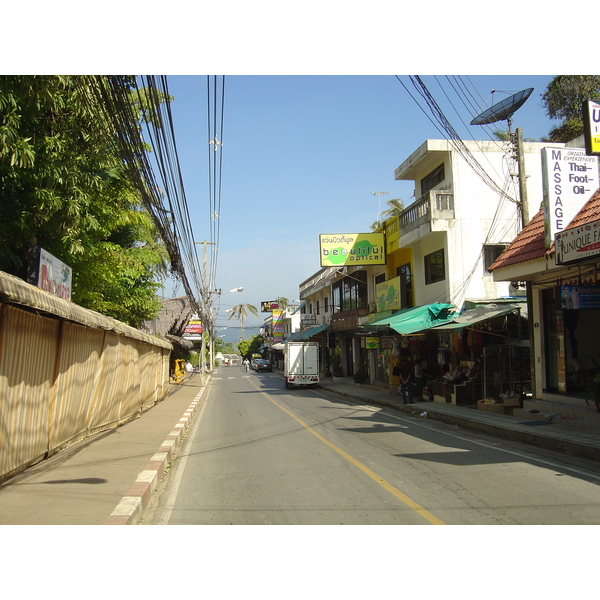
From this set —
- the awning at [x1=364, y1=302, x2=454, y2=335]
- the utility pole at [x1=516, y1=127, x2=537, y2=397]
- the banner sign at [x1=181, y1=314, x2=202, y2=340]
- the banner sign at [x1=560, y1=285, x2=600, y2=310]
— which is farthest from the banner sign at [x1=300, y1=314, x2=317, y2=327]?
the banner sign at [x1=560, y1=285, x2=600, y2=310]

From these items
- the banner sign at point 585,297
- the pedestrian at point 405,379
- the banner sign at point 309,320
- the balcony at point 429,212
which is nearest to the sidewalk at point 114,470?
the banner sign at point 585,297

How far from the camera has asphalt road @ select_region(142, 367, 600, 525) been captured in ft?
19.0

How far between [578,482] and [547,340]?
7.84 meters

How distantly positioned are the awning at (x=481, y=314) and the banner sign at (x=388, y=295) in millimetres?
6427

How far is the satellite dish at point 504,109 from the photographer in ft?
53.1

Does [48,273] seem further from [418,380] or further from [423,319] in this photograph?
[418,380]

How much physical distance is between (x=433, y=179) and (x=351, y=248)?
582 cm

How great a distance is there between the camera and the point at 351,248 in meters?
26.6

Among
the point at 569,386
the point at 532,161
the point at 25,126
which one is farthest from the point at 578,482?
the point at 532,161

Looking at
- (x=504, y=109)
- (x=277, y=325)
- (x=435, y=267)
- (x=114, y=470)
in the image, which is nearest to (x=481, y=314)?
(x=435, y=267)

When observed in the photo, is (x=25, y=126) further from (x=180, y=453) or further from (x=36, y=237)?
(x=180, y=453)

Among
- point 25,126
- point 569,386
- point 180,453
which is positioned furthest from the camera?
point 569,386

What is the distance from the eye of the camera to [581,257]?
9.73 metres

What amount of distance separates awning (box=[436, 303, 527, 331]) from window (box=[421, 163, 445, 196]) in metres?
6.56
